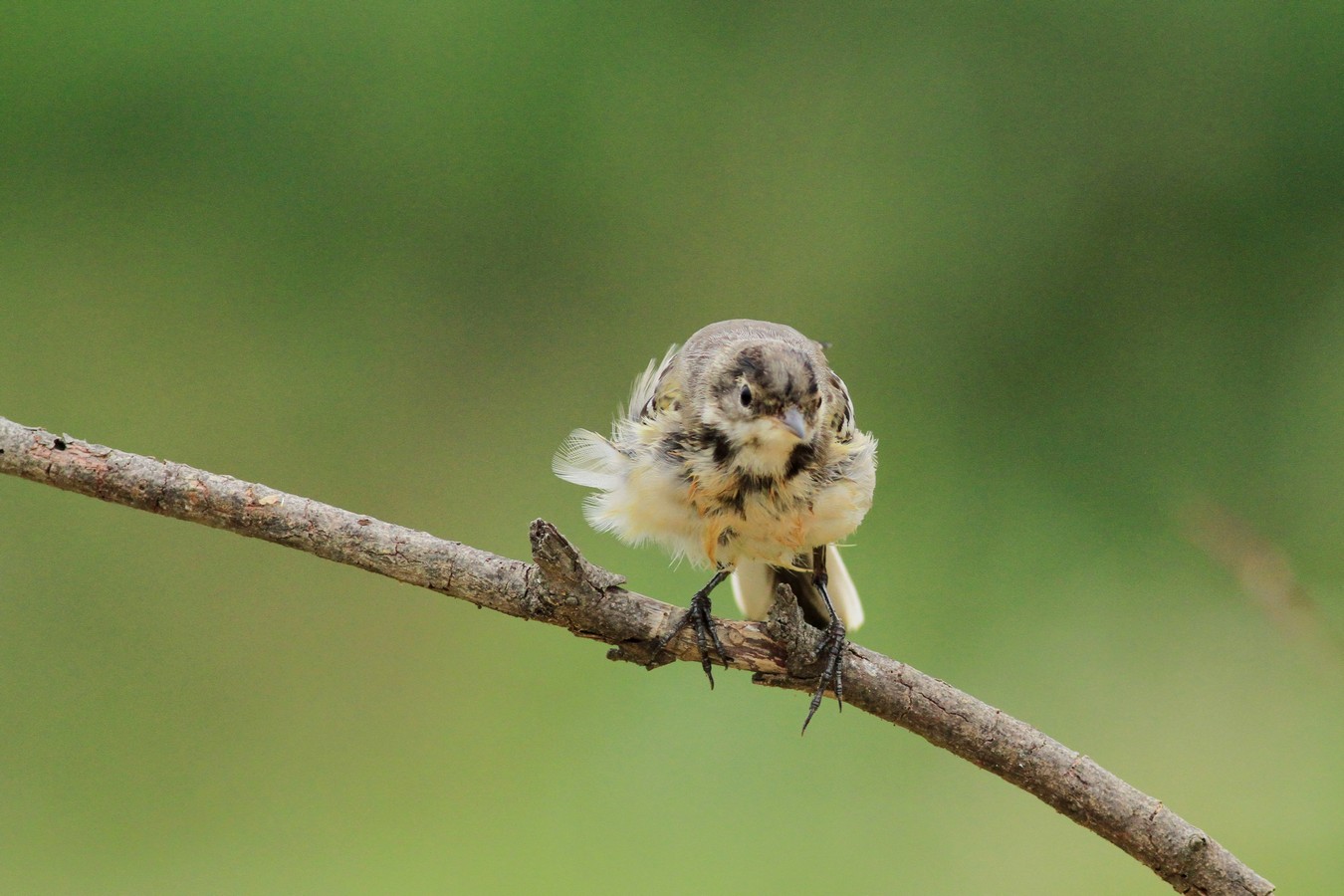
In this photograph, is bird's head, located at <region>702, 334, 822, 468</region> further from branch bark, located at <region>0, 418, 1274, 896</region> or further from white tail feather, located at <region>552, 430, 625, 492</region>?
branch bark, located at <region>0, 418, 1274, 896</region>

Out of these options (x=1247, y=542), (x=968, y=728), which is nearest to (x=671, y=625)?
(x=968, y=728)

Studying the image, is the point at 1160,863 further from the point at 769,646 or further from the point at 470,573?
the point at 470,573

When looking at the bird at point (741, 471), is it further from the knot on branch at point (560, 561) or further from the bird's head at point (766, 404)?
the knot on branch at point (560, 561)

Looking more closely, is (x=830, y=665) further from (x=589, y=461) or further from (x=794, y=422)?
(x=589, y=461)

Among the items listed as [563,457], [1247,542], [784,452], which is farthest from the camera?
[563,457]

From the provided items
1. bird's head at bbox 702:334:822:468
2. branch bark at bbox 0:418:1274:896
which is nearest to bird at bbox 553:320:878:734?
bird's head at bbox 702:334:822:468

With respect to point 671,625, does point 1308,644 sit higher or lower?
higher

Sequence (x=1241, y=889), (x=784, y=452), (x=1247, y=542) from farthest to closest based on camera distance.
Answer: (x=784, y=452)
(x=1247, y=542)
(x=1241, y=889)
